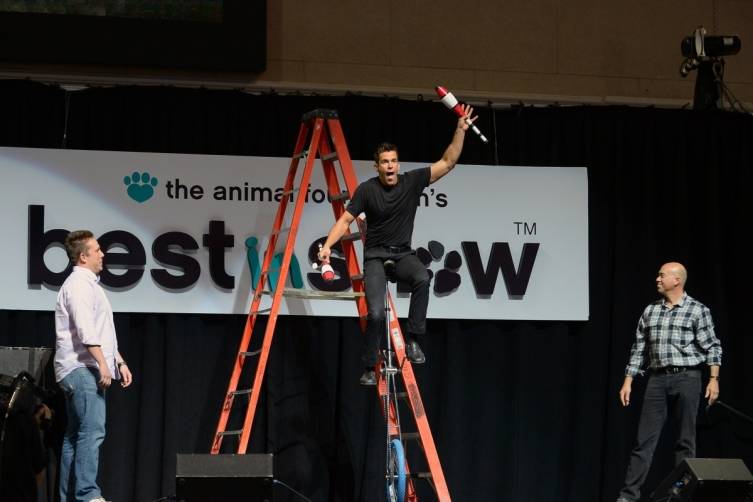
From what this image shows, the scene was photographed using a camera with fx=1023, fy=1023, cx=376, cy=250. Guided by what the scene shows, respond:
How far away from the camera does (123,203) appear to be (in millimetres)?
6422

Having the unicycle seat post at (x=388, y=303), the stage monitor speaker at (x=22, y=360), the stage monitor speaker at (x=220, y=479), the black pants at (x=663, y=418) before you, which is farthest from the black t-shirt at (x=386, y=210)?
the stage monitor speaker at (x=22, y=360)

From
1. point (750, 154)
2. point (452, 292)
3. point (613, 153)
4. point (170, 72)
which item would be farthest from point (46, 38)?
point (750, 154)


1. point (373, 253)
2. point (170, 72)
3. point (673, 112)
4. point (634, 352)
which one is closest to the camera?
point (373, 253)

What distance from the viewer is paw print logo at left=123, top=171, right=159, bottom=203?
6.43 m

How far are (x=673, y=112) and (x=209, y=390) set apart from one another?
3.69m

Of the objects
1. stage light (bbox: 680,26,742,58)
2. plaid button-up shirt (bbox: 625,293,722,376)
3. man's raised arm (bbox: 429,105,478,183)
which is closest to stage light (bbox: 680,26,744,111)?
stage light (bbox: 680,26,742,58)

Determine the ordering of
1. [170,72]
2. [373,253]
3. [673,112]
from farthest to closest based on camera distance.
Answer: [673,112] → [170,72] → [373,253]

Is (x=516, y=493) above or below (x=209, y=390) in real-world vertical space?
below

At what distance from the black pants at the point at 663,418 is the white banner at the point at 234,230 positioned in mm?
942

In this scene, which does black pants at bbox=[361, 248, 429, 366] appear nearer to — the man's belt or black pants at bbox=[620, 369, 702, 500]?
the man's belt

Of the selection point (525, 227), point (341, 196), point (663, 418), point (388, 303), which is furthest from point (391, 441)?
point (525, 227)

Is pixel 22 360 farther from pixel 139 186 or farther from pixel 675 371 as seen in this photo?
pixel 675 371

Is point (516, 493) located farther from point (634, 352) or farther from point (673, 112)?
point (673, 112)

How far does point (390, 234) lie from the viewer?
5.22m
